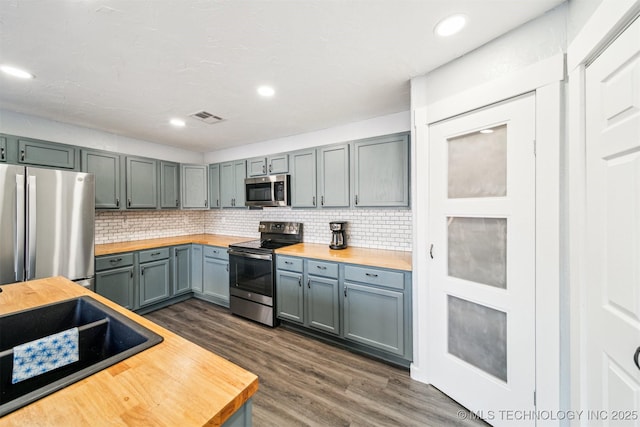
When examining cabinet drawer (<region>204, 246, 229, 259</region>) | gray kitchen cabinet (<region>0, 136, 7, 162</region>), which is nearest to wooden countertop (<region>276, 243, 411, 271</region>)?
cabinet drawer (<region>204, 246, 229, 259</region>)

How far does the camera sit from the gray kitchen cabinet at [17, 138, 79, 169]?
97.2 inches

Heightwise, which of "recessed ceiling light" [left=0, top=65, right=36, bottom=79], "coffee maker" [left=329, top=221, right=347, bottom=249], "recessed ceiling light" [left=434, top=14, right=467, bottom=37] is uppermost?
"recessed ceiling light" [left=434, top=14, right=467, bottom=37]

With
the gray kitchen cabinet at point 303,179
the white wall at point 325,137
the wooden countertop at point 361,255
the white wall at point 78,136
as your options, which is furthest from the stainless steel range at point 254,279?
the white wall at point 78,136

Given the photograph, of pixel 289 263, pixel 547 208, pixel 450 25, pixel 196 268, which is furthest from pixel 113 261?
pixel 547 208

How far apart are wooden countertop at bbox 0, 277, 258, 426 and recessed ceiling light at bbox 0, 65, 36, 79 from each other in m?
2.34

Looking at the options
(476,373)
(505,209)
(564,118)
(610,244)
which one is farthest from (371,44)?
(476,373)

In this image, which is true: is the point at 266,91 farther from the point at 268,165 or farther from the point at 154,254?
the point at 154,254

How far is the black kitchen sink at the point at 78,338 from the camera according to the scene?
0.87 m

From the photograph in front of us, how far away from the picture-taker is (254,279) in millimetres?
3012

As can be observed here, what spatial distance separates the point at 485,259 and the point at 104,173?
160 inches

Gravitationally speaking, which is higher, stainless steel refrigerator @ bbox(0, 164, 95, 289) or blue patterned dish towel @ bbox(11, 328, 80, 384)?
stainless steel refrigerator @ bbox(0, 164, 95, 289)

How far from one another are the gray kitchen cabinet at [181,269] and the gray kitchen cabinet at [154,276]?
0.08m

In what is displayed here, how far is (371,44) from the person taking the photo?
1538 mm

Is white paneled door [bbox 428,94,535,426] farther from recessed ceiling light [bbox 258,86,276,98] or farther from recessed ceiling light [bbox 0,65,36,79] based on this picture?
recessed ceiling light [bbox 0,65,36,79]
